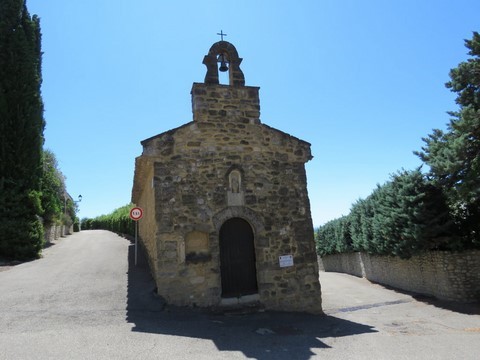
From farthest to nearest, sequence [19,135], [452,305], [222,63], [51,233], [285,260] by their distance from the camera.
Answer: [51,233], [19,135], [452,305], [222,63], [285,260]

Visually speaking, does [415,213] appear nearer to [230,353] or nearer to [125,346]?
[230,353]

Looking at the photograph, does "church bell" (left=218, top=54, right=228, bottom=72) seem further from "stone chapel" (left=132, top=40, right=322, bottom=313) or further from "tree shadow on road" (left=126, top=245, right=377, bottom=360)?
"tree shadow on road" (left=126, top=245, right=377, bottom=360)

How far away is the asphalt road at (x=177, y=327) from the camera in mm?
5969

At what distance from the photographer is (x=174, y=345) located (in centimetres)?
618

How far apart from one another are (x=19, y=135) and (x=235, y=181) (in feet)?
43.3

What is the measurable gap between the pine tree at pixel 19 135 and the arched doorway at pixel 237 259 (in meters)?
11.1

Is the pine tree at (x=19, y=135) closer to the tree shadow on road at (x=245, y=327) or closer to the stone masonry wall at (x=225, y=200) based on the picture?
the tree shadow on road at (x=245, y=327)

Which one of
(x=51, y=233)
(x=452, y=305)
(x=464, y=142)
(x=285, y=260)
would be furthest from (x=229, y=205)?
(x=51, y=233)

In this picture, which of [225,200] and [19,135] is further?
[19,135]

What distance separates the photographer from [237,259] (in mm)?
9523

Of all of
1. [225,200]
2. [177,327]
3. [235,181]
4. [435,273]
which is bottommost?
[177,327]

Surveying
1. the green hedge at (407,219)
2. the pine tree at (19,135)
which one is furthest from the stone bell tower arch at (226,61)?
the pine tree at (19,135)

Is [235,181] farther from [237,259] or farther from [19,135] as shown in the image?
[19,135]

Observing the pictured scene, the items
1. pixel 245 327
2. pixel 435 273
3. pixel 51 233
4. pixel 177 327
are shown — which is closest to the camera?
pixel 177 327
